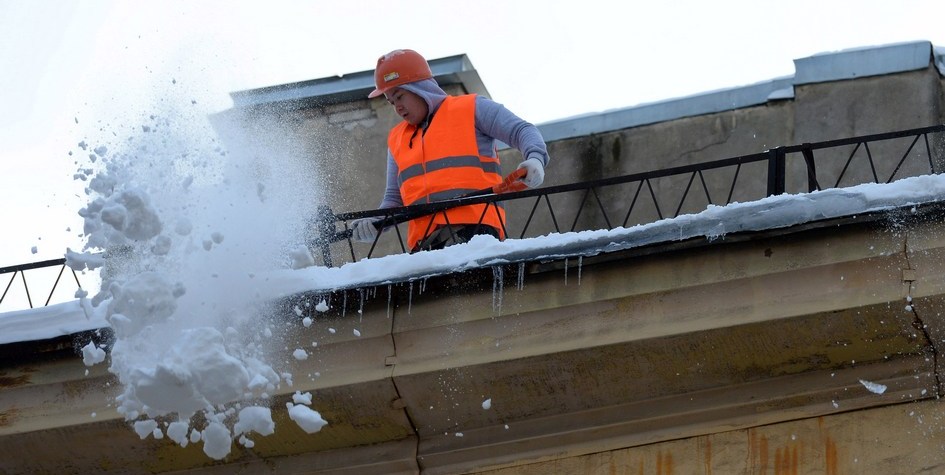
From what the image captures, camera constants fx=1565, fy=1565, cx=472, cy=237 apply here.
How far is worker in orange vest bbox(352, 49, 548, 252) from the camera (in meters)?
6.91

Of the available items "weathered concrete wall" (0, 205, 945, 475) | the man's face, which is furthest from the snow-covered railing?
"weathered concrete wall" (0, 205, 945, 475)

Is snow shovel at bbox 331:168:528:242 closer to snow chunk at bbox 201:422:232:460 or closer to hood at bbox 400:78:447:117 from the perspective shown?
hood at bbox 400:78:447:117

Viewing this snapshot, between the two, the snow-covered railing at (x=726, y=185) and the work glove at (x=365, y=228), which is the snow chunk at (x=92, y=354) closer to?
the work glove at (x=365, y=228)

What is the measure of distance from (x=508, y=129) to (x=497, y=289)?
1.05 m

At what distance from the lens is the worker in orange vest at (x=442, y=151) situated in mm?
6906

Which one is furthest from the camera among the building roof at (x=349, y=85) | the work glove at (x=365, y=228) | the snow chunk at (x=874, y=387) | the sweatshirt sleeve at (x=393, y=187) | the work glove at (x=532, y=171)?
the building roof at (x=349, y=85)

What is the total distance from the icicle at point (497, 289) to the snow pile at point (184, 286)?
0.77 m

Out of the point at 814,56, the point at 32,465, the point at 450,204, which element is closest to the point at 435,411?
the point at 450,204

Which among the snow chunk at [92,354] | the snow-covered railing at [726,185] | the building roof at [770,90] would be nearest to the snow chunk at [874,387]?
the snow-covered railing at [726,185]

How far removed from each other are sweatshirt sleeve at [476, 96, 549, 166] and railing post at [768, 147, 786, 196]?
3.34ft

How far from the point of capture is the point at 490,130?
23.5ft

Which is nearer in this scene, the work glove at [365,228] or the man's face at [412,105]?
the work glove at [365,228]

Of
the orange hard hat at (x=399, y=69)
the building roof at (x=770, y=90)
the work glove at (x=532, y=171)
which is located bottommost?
the work glove at (x=532, y=171)

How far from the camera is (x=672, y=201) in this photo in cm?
914
